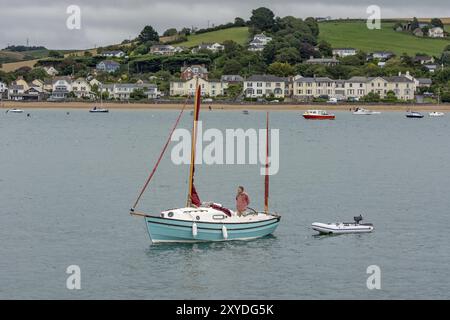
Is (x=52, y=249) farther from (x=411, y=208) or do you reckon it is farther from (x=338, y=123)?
(x=338, y=123)

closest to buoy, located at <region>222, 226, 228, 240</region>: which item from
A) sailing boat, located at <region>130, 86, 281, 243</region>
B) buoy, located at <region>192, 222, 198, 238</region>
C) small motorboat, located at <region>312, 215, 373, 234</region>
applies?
sailing boat, located at <region>130, 86, 281, 243</region>

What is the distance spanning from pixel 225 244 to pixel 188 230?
1.69 meters

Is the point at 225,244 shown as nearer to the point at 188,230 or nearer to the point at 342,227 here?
the point at 188,230

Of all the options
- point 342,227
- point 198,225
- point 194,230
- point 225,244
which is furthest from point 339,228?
point 194,230

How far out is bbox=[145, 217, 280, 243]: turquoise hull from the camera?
4053 cm

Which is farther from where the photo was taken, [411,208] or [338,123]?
[338,123]

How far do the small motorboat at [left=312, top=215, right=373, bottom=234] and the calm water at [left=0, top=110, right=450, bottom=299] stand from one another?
0.45 m

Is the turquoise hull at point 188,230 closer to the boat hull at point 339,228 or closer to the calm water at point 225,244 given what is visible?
the calm water at point 225,244

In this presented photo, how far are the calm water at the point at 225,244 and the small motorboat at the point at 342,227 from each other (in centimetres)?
45

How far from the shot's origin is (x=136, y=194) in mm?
57469

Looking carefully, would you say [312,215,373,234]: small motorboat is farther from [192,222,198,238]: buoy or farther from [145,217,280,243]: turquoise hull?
[192,222,198,238]: buoy

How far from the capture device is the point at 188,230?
4066cm

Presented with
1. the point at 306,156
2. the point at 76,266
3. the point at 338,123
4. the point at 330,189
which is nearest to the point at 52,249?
the point at 76,266
